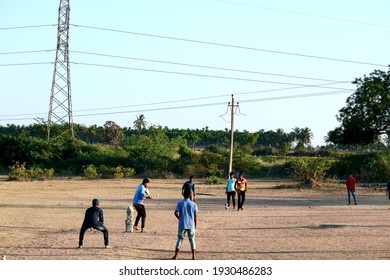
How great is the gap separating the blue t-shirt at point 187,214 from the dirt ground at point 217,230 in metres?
0.93

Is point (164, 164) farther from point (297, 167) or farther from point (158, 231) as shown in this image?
point (158, 231)

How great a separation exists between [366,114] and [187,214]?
131 feet

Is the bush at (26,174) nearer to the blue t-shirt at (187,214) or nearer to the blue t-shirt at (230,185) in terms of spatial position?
the blue t-shirt at (230,185)

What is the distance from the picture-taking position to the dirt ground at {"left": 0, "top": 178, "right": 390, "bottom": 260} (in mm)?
12691

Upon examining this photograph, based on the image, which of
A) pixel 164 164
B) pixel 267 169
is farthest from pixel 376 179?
pixel 164 164

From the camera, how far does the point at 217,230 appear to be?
17469 millimetres

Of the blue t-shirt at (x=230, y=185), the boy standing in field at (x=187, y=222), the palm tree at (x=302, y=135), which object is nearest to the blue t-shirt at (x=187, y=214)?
the boy standing in field at (x=187, y=222)

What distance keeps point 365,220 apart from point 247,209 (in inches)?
258

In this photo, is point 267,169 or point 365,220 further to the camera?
point 267,169

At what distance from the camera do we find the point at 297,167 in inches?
1633

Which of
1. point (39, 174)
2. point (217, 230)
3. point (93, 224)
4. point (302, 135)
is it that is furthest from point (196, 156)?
point (302, 135)

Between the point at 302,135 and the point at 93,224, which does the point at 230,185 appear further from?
the point at 302,135

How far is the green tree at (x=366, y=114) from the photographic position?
157ft

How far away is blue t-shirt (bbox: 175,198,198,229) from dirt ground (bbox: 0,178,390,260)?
93 centimetres
